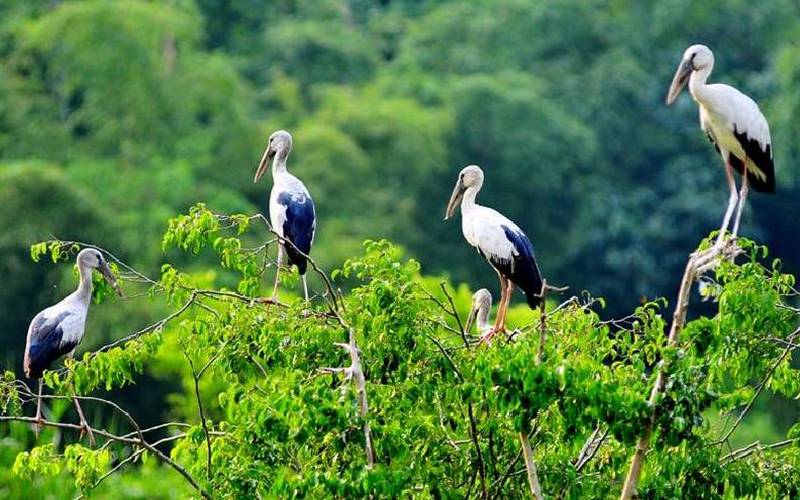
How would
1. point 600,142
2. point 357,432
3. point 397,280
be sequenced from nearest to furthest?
point 357,432 → point 397,280 → point 600,142

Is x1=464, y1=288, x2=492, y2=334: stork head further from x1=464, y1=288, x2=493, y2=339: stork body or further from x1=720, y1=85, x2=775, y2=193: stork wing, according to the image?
x1=720, y1=85, x2=775, y2=193: stork wing

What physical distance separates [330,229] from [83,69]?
19.6ft

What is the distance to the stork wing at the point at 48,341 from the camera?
1202 cm

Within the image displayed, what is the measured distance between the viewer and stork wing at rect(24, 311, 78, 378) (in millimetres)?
12016

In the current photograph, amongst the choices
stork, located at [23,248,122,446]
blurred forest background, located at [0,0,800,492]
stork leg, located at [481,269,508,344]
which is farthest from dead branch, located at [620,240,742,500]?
blurred forest background, located at [0,0,800,492]

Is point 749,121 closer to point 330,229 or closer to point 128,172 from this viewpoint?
point 330,229

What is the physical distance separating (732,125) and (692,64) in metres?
0.44

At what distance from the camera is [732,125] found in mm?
11391

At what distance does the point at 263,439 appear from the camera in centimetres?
836

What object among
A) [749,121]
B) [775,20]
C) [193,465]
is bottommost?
[775,20]

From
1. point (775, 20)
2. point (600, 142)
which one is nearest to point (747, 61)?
point (775, 20)

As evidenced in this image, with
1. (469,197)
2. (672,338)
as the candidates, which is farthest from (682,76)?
(672,338)

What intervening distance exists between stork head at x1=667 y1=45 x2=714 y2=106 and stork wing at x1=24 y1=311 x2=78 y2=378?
3.51 meters

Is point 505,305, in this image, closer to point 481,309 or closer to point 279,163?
point 481,309
